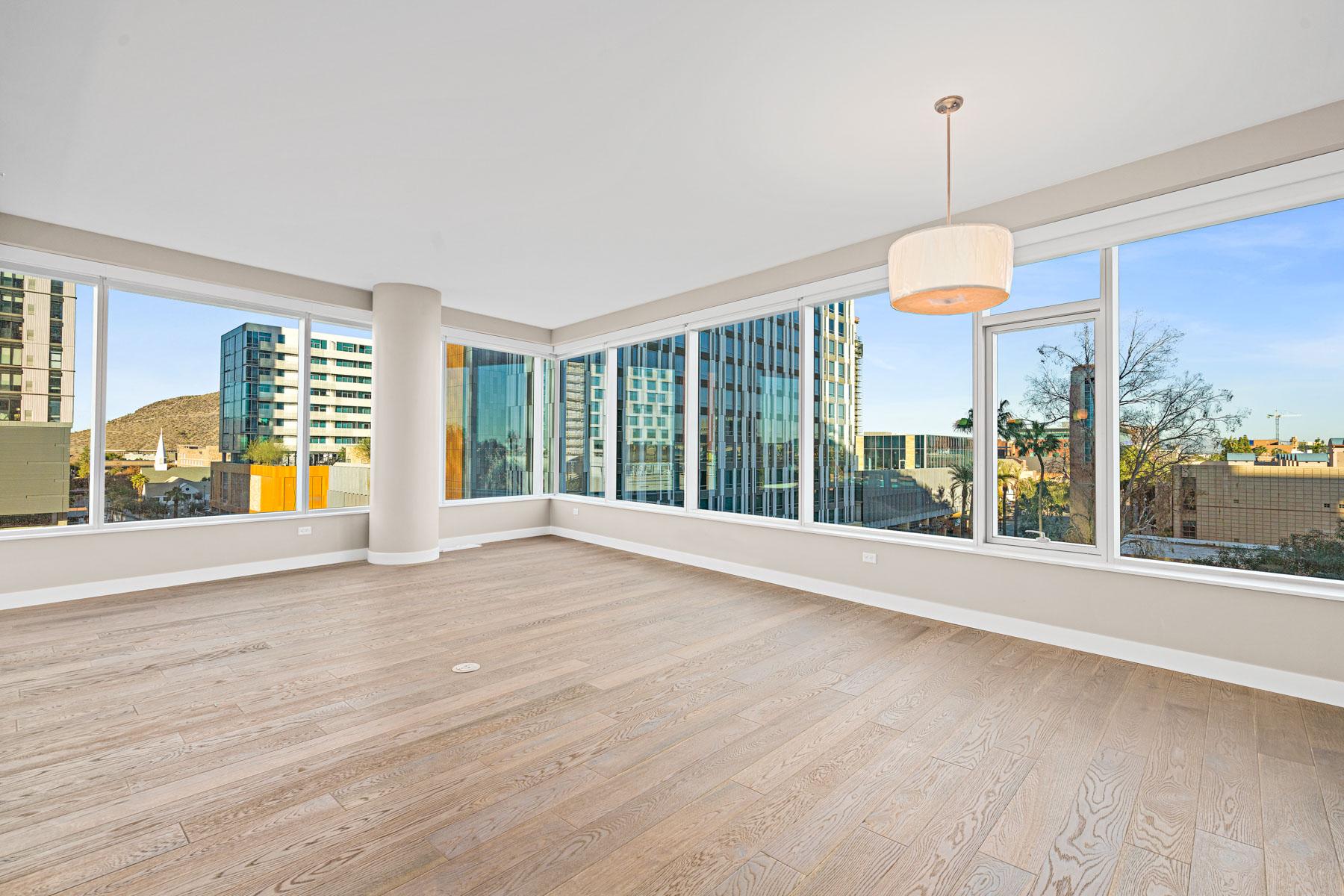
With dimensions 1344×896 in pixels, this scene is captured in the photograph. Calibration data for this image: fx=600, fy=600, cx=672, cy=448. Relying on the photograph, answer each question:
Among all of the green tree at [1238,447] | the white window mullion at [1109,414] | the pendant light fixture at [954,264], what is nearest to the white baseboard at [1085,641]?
the white window mullion at [1109,414]

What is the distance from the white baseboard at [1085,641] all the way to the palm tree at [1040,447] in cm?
66

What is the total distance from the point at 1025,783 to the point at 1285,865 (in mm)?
680

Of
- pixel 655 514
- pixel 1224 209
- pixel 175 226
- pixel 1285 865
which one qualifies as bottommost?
pixel 1285 865

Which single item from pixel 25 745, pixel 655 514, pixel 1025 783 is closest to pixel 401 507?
pixel 655 514

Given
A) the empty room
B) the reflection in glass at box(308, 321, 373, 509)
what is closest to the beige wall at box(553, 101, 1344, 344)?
the empty room

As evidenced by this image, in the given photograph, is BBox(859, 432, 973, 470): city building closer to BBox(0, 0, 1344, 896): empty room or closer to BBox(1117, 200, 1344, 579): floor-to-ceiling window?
BBox(0, 0, 1344, 896): empty room

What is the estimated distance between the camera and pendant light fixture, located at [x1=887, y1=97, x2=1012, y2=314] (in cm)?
254

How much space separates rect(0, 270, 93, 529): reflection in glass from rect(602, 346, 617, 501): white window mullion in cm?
468

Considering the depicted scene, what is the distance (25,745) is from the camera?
2.42 meters

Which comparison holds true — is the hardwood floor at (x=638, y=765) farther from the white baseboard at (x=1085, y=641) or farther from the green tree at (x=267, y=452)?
the green tree at (x=267, y=452)

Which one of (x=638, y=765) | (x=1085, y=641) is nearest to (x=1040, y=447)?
(x=1085, y=641)

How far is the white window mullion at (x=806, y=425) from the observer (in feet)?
17.1

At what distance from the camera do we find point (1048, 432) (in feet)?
12.9

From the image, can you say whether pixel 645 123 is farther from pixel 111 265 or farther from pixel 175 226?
pixel 111 265
